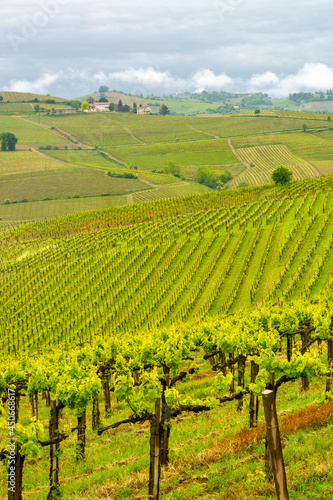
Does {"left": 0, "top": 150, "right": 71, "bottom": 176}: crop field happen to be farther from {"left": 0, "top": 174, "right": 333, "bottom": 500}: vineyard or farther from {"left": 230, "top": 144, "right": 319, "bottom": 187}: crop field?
{"left": 0, "top": 174, "right": 333, "bottom": 500}: vineyard

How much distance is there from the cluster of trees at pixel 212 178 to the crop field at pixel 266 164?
264 cm

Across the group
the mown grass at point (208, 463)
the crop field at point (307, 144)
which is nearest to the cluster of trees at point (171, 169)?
the crop field at point (307, 144)

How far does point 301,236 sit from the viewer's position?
4712cm

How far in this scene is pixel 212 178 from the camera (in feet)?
414

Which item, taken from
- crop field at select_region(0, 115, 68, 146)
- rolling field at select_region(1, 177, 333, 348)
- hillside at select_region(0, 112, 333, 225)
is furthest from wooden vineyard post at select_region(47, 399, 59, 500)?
crop field at select_region(0, 115, 68, 146)

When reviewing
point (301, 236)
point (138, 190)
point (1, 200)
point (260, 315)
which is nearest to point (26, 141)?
point (1, 200)

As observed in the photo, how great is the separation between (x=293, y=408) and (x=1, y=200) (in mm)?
107284

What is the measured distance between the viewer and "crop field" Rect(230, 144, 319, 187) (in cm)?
12044

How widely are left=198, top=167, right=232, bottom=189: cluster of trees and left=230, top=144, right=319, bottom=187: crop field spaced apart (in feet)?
8.65

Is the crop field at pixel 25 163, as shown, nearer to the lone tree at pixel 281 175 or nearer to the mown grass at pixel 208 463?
the lone tree at pixel 281 175

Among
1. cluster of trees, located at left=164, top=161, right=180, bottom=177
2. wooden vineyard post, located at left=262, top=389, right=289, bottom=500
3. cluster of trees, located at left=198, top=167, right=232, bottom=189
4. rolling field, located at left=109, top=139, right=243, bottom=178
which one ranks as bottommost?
wooden vineyard post, located at left=262, top=389, right=289, bottom=500

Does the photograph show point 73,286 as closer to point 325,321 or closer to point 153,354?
point 153,354

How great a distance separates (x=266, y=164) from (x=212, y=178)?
1997 cm

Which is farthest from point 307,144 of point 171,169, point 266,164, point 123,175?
point 123,175
